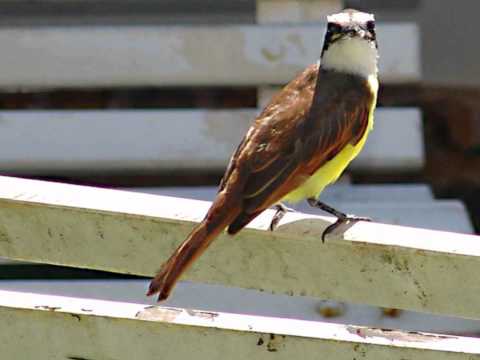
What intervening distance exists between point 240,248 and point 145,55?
12.0ft

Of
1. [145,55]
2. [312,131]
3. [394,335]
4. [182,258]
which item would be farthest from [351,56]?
[145,55]

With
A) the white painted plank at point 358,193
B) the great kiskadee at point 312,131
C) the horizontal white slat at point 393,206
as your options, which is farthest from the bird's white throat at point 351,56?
the white painted plank at point 358,193

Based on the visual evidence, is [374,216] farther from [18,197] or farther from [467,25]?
[18,197]

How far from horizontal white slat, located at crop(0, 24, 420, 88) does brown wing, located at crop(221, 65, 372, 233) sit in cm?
204

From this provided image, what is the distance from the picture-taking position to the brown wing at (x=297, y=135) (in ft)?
13.6

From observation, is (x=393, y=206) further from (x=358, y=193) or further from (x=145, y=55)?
(x=145, y=55)

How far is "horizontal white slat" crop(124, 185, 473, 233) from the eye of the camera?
6434 millimetres

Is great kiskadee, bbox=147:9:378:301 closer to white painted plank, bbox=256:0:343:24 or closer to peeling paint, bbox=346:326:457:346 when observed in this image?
peeling paint, bbox=346:326:457:346

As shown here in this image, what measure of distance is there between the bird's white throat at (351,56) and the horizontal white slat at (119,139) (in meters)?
2.05

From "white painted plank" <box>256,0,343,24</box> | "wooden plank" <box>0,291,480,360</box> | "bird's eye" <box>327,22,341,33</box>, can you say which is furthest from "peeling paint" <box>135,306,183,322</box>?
"white painted plank" <box>256,0,343,24</box>

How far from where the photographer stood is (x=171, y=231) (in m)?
3.32

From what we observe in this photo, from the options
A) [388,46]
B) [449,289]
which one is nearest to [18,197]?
[449,289]

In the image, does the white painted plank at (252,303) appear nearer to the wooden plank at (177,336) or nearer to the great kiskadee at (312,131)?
the great kiskadee at (312,131)

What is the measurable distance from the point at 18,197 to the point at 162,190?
142 inches
